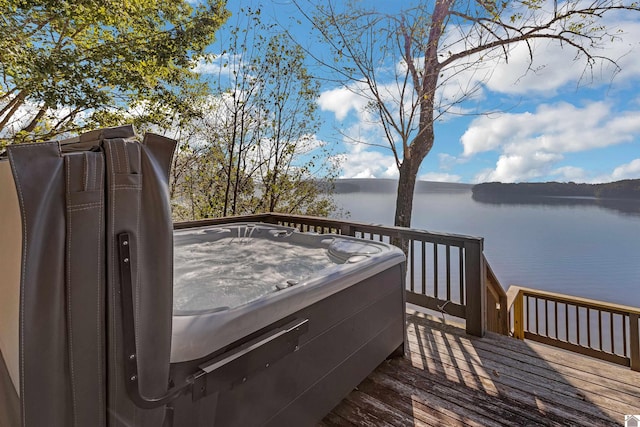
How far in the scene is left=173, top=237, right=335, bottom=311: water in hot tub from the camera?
5.99ft

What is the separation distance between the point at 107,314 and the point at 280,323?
62cm

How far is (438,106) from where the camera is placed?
411cm

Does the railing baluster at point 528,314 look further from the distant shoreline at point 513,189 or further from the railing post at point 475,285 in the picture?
the distant shoreline at point 513,189

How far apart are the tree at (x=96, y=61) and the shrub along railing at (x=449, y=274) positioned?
2236 millimetres

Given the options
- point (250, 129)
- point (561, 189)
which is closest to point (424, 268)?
point (561, 189)

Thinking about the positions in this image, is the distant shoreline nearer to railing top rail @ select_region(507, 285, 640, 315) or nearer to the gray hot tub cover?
railing top rail @ select_region(507, 285, 640, 315)

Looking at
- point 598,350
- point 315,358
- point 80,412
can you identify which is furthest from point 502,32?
point 80,412

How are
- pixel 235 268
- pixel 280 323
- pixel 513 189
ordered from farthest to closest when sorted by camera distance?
1. pixel 513 189
2. pixel 235 268
3. pixel 280 323

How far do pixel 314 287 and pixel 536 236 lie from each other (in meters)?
5.04

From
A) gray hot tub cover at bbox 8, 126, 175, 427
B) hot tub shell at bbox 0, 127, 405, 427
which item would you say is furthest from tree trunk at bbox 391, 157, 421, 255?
gray hot tub cover at bbox 8, 126, 175, 427

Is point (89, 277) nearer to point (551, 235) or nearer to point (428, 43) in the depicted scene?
point (428, 43)

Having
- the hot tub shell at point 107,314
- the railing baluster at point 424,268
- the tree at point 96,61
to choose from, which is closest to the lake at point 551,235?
the railing baluster at point 424,268

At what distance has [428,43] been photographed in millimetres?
3959

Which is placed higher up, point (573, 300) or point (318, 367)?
point (318, 367)
